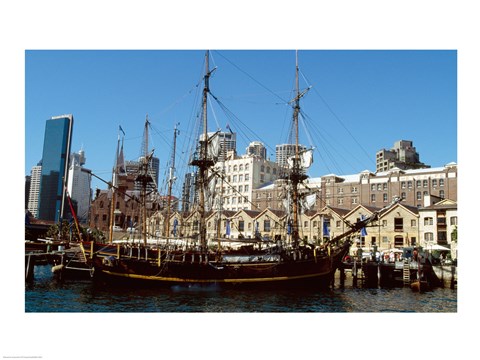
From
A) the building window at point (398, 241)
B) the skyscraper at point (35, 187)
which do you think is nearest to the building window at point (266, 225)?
the building window at point (398, 241)

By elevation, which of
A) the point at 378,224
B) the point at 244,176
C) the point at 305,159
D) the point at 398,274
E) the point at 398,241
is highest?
the point at 244,176

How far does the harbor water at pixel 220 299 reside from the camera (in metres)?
20.8

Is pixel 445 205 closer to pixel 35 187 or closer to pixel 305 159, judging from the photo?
pixel 305 159

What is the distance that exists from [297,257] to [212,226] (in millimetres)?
30431

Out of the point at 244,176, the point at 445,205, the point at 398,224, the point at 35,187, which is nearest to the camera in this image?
the point at 35,187

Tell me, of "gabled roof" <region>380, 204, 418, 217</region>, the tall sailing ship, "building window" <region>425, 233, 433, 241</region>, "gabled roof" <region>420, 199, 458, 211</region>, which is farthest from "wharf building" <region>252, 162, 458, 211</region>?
the tall sailing ship

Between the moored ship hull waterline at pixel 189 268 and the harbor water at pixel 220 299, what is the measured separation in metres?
0.59

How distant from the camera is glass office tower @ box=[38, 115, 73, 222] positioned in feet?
76.1

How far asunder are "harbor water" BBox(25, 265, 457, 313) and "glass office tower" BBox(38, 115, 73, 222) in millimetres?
7230

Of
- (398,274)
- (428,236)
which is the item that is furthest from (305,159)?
(428,236)

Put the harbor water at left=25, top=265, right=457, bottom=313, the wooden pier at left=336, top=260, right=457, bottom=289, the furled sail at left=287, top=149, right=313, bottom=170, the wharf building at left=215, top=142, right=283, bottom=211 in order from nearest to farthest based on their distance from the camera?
1. the harbor water at left=25, top=265, right=457, bottom=313
2. the wooden pier at left=336, top=260, right=457, bottom=289
3. the furled sail at left=287, top=149, right=313, bottom=170
4. the wharf building at left=215, top=142, right=283, bottom=211

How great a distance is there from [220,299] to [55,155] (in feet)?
46.2

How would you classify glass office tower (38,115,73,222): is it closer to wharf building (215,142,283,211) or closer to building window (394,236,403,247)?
building window (394,236,403,247)

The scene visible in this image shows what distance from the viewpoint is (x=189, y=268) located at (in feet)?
89.5
